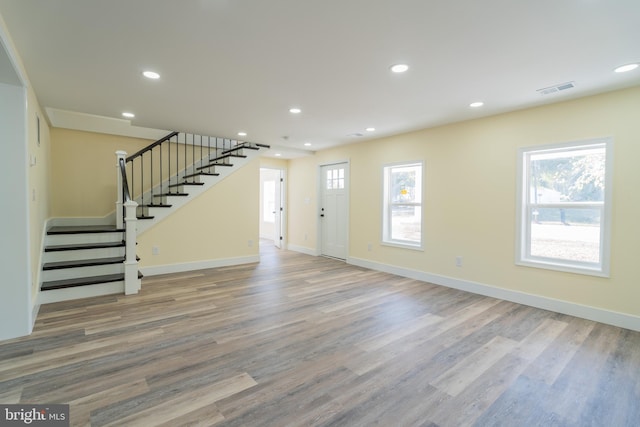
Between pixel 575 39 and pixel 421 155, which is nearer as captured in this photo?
pixel 575 39

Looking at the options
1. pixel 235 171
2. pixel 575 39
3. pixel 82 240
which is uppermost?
pixel 575 39

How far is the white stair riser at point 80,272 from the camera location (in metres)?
3.85

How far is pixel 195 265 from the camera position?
18.3 feet

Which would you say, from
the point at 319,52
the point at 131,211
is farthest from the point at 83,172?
the point at 319,52

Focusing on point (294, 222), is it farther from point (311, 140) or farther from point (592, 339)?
point (592, 339)

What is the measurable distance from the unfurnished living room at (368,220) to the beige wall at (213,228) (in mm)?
51

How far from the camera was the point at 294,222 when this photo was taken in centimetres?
783

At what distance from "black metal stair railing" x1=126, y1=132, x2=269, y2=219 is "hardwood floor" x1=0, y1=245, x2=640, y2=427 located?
2581mm

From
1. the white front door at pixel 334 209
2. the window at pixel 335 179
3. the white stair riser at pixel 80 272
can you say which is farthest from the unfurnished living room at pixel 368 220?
the window at pixel 335 179

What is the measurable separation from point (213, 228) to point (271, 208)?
419 centimetres

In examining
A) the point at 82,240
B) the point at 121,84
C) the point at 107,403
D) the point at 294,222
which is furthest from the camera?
the point at 294,222

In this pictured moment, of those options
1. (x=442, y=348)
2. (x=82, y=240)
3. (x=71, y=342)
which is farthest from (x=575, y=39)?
(x=82, y=240)

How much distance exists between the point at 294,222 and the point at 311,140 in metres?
2.61

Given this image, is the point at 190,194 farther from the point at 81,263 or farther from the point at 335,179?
the point at 335,179
